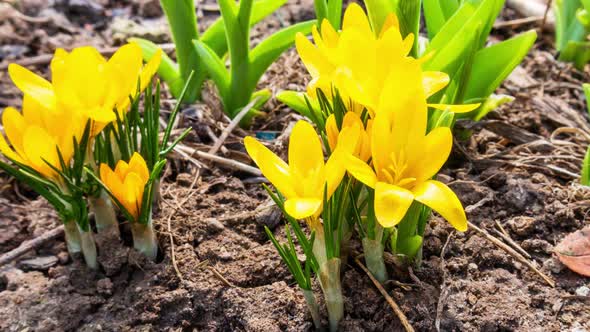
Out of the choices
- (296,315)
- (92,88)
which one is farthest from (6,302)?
(296,315)

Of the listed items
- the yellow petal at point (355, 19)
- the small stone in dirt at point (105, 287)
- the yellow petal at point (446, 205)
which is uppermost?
the yellow petal at point (355, 19)

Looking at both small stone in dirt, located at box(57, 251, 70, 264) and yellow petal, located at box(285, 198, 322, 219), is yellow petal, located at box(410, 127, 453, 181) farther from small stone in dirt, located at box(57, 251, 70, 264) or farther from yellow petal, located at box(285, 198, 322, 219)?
small stone in dirt, located at box(57, 251, 70, 264)

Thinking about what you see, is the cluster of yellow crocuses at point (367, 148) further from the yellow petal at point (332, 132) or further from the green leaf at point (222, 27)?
the green leaf at point (222, 27)

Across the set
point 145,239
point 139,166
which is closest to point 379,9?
point 139,166

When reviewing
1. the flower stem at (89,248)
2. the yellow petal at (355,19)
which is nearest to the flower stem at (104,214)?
the flower stem at (89,248)

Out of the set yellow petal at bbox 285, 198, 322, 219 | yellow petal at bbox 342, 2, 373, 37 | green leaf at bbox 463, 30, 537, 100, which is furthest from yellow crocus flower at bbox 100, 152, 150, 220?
green leaf at bbox 463, 30, 537, 100

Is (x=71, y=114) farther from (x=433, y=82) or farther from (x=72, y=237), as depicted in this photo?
(x=433, y=82)
